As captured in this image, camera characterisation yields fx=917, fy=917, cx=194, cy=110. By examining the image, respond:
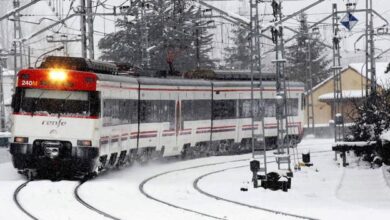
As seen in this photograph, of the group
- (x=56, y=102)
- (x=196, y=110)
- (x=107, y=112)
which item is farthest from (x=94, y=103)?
(x=196, y=110)

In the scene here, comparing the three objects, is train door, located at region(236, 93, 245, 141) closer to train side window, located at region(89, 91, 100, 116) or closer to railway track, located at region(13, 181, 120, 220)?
train side window, located at region(89, 91, 100, 116)

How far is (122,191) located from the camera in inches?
840

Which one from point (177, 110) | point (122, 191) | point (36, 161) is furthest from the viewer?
point (177, 110)

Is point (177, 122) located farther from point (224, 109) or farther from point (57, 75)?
point (57, 75)

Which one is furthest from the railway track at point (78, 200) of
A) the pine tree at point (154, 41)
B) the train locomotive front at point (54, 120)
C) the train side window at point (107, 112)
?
the pine tree at point (154, 41)

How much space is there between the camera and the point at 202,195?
67.6 feet

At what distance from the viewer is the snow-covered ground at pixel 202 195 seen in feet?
55.4

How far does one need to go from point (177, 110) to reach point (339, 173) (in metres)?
6.99

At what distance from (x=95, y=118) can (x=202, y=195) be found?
4294 mm

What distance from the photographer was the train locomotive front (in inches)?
914

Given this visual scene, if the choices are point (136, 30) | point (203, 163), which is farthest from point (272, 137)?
point (136, 30)

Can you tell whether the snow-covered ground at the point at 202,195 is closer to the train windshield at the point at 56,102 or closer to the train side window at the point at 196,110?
the train windshield at the point at 56,102

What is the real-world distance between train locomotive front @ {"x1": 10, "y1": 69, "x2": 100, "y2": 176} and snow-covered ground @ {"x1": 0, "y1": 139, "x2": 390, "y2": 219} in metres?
0.77

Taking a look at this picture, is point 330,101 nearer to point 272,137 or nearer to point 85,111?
point 272,137
